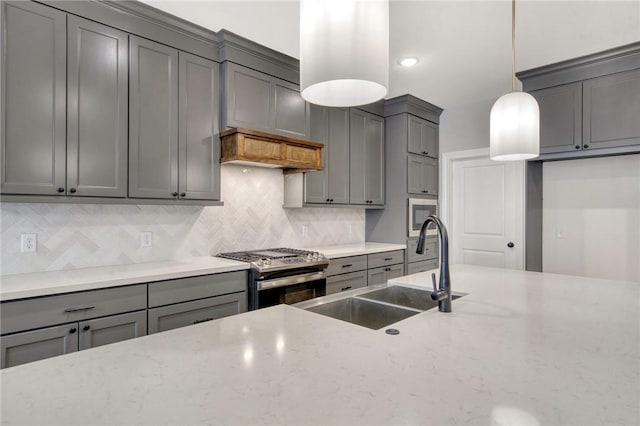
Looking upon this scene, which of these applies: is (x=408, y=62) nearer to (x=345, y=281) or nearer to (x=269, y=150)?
(x=269, y=150)

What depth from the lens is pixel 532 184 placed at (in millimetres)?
3949

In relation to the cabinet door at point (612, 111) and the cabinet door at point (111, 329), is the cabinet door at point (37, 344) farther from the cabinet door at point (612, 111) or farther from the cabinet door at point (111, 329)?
the cabinet door at point (612, 111)

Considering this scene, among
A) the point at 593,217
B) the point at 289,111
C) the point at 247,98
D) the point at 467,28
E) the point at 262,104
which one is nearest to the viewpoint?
the point at 467,28

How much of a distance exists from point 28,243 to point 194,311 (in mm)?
1080

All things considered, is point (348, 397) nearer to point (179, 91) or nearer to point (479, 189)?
point (179, 91)

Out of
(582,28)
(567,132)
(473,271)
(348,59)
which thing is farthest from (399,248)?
(348,59)

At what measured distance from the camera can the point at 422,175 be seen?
455cm

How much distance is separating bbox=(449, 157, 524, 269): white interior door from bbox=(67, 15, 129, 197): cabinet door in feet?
12.8

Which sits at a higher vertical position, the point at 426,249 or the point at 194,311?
the point at 426,249

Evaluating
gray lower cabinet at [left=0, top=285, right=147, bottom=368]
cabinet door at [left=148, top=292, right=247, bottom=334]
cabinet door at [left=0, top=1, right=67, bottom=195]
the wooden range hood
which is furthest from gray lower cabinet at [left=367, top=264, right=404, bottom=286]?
cabinet door at [left=0, top=1, right=67, bottom=195]

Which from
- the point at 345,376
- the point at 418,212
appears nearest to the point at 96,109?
the point at 345,376

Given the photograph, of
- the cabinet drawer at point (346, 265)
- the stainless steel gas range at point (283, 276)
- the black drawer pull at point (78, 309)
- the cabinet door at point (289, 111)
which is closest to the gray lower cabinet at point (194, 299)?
the stainless steel gas range at point (283, 276)

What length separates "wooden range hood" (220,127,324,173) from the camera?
9.17 feet

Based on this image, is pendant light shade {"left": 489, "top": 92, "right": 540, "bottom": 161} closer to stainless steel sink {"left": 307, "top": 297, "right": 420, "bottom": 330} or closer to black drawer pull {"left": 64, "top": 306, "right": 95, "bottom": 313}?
stainless steel sink {"left": 307, "top": 297, "right": 420, "bottom": 330}
